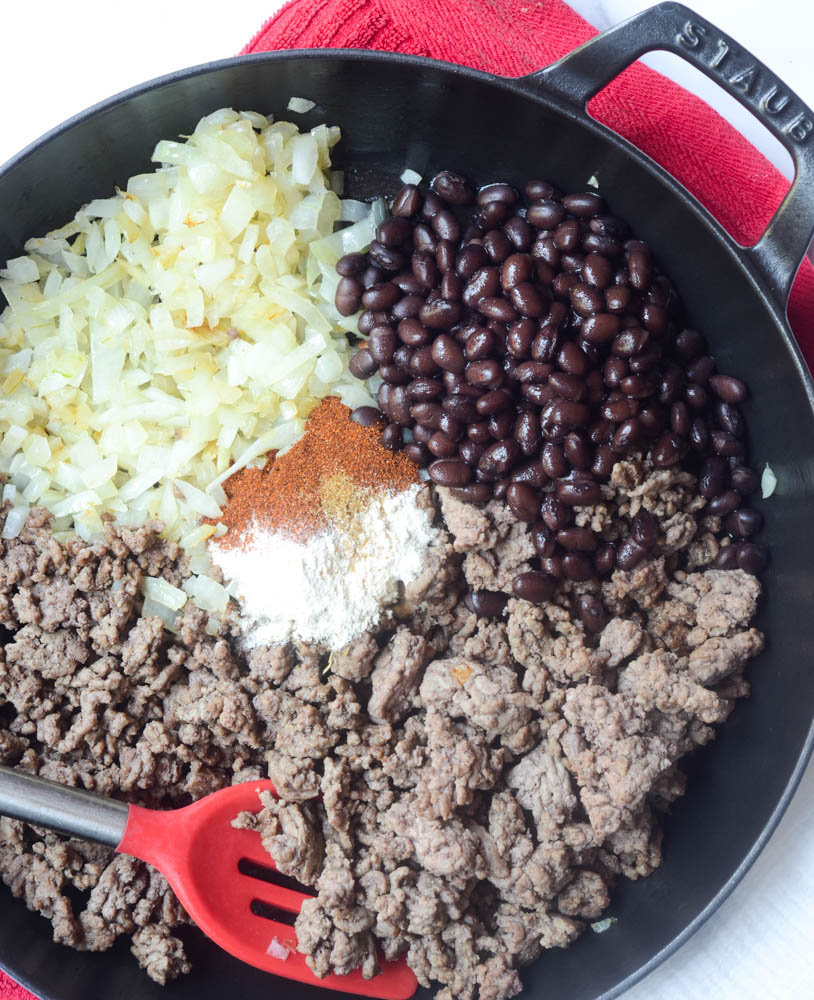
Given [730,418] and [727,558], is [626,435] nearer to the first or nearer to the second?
[730,418]

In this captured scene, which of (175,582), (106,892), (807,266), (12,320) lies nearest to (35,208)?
(12,320)

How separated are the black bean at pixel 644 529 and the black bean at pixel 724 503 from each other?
0.21 meters

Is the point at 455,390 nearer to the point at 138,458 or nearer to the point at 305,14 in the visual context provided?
the point at 138,458

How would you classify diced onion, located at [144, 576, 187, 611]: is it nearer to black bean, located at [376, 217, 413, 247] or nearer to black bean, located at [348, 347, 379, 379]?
black bean, located at [348, 347, 379, 379]

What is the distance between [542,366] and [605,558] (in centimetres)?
60

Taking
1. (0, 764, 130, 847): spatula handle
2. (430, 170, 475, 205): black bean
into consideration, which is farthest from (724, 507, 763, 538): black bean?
(0, 764, 130, 847): spatula handle

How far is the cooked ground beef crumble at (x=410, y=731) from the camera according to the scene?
7.65ft

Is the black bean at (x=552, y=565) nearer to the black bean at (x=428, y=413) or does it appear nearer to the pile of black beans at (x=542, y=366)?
the pile of black beans at (x=542, y=366)

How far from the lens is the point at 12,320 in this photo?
2615 millimetres

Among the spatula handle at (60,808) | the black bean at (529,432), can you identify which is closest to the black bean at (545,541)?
the black bean at (529,432)

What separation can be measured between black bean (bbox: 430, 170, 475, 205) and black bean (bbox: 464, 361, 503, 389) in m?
0.56

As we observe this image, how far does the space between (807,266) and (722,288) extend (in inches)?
12.3

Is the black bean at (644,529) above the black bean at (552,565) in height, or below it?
above

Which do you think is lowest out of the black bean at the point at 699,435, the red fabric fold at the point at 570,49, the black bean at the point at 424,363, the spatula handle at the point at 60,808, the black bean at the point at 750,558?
the spatula handle at the point at 60,808
